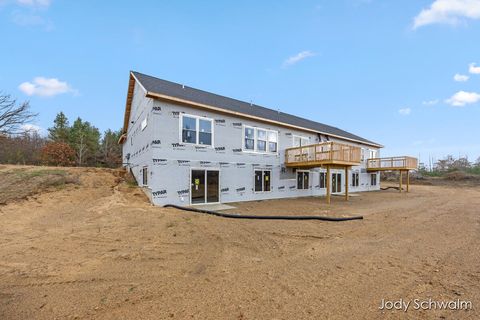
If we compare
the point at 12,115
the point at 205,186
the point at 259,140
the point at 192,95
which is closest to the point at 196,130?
the point at 192,95

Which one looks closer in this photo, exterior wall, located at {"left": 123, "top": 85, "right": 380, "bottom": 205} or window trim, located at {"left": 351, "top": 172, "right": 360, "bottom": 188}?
exterior wall, located at {"left": 123, "top": 85, "right": 380, "bottom": 205}

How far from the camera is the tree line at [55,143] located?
21.1 m

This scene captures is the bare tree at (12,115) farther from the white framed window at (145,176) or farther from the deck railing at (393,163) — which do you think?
the deck railing at (393,163)

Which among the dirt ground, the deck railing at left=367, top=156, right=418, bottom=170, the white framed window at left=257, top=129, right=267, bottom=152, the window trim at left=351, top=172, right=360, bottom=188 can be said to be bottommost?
the dirt ground

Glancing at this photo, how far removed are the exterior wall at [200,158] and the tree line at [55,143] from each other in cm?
1340

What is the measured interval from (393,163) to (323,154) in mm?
12795

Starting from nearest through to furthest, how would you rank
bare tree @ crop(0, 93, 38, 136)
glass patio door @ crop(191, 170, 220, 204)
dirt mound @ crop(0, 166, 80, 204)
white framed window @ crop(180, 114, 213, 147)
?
dirt mound @ crop(0, 166, 80, 204)
white framed window @ crop(180, 114, 213, 147)
glass patio door @ crop(191, 170, 220, 204)
bare tree @ crop(0, 93, 38, 136)

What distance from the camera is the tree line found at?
2112 cm

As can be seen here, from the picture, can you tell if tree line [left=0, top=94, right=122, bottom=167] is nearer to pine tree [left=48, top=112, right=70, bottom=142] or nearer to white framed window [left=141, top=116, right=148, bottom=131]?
pine tree [left=48, top=112, right=70, bottom=142]

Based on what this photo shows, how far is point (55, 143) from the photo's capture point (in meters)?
23.0

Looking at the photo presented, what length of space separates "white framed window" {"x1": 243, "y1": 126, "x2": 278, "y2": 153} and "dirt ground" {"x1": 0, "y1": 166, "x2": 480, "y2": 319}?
636 cm

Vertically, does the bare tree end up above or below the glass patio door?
above

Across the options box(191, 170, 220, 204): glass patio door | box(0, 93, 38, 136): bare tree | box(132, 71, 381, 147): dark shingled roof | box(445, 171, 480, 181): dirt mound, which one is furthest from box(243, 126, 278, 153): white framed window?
box(445, 171, 480, 181): dirt mound

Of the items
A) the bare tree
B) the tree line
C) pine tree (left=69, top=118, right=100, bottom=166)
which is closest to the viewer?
the bare tree
